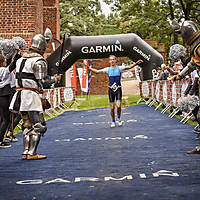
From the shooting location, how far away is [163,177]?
195 inches

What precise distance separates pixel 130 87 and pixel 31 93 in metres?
30.1

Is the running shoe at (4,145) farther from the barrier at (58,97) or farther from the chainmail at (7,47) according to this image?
the barrier at (58,97)

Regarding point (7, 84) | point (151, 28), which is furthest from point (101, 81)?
point (7, 84)

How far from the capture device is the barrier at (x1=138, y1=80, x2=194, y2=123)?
12.6 m

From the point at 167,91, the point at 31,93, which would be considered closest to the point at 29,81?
the point at 31,93

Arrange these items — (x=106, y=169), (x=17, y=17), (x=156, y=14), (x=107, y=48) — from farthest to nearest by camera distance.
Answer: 1. (x=156, y=14)
2. (x=107, y=48)
3. (x=17, y=17)
4. (x=106, y=169)

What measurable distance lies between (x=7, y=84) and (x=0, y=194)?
4.23 m

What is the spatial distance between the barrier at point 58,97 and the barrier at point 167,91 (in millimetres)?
Result: 4103

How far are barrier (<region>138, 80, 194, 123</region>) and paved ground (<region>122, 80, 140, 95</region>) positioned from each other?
42.5ft

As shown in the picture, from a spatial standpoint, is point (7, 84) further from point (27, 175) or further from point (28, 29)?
point (28, 29)

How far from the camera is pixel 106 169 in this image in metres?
5.59

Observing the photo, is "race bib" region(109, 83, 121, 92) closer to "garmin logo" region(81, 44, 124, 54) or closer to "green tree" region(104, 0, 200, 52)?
"garmin logo" region(81, 44, 124, 54)

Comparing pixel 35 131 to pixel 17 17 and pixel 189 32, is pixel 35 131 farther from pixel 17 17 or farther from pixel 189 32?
pixel 17 17

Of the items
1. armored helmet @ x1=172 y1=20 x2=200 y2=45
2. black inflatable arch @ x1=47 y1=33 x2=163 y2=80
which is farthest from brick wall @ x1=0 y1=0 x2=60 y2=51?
armored helmet @ x1=172 y1=20 x2=200 y2=45
